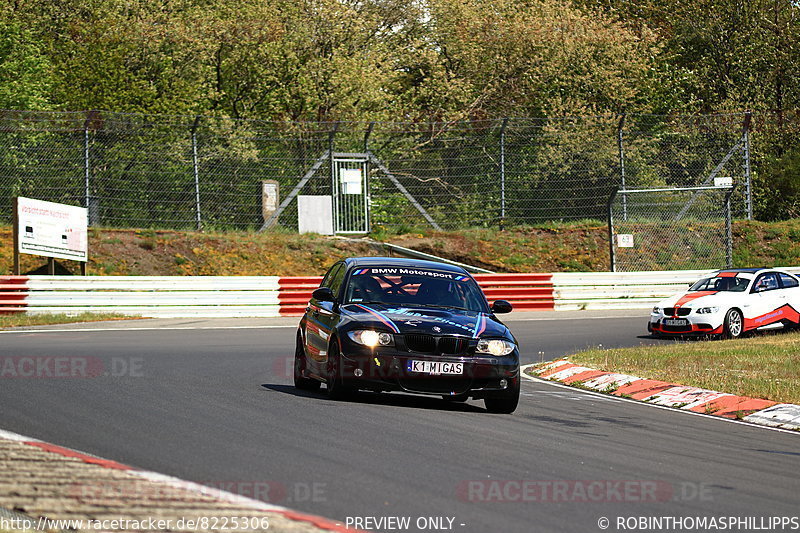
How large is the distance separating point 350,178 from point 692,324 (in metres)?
13.7

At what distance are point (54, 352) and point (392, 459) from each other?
9.61 m

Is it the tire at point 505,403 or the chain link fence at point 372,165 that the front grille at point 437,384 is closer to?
the tire at point 505,403

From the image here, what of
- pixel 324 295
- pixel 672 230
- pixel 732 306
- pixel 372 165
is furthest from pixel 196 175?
pixel 324 295

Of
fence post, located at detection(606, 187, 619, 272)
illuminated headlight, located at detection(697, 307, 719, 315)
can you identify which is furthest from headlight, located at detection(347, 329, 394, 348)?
fence post, located at detection(606, 187, 619, 272)

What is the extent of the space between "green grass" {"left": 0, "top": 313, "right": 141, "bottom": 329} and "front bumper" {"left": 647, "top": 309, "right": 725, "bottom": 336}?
1116 centimetres

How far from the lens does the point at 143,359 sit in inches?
608

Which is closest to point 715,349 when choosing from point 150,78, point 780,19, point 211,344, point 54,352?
point 211,344

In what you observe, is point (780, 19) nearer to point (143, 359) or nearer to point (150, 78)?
point (150, 78)

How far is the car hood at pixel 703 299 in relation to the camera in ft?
70.5

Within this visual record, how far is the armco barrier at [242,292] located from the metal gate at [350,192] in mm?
6378

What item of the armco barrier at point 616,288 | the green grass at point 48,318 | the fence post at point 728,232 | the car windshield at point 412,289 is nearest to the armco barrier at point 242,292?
the armco barrier at point 616,288

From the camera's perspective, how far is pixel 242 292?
86.3 ft

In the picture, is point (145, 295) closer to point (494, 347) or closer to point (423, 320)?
point (423, 320)

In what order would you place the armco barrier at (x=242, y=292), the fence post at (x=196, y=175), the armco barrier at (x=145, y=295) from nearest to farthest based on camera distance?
the armco barrier at (x=145, y=295) < the armco barrier at (x=242, y=292) < the fence post at (x=196, y=175)
